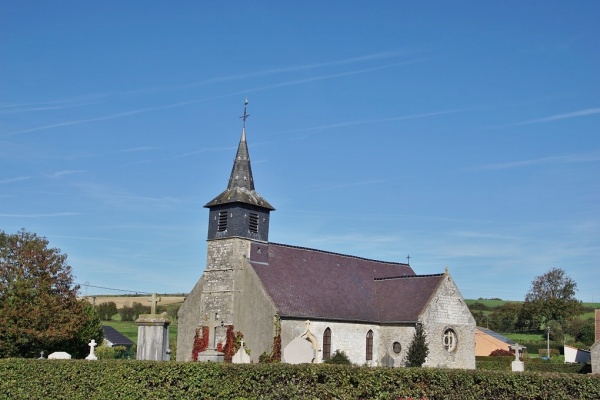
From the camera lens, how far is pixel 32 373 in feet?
65.0

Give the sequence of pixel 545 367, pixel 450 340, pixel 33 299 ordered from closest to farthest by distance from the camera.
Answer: pixel 33 299, pixel 450 340, pixel 545 367

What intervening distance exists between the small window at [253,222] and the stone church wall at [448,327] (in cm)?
1137

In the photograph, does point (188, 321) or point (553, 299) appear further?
point (553, 299)

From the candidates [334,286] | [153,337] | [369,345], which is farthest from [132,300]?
[153,337]

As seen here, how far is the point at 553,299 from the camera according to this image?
96688 mm

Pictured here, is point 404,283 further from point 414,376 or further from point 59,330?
point 414,376

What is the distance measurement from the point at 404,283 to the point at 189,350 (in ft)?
48.1

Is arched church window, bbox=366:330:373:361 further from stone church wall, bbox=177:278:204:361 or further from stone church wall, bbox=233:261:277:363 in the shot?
stone church wall, bbox=177:278:204:361

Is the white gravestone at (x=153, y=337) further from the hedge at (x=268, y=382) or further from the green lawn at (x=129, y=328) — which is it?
the green lawn at (x=129, y=328)

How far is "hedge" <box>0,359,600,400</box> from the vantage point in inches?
668

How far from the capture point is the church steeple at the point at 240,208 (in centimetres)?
3862

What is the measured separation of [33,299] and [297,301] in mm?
13962

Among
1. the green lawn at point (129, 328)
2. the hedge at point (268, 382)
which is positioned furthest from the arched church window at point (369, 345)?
the green lawn at point (129, 328)

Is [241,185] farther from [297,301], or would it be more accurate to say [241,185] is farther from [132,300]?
[132,300]
